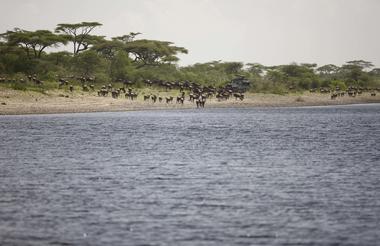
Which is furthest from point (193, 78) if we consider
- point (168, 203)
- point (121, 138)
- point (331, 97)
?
point (168, 203)

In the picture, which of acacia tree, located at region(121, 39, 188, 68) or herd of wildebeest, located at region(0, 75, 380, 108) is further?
acacia tree, located at region(121, 39, 188, 68)

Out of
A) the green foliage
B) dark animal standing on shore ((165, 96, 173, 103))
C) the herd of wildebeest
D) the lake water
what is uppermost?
the green foliage

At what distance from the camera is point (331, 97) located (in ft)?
379

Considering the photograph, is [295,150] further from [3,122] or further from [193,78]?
[193,78]

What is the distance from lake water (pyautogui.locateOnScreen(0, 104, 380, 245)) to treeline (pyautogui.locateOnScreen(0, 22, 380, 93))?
52504 millimetres

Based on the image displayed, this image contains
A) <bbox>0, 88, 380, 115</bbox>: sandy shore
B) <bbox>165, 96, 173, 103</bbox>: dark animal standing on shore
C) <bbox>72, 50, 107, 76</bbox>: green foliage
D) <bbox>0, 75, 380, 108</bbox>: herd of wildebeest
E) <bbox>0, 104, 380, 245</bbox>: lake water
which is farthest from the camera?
<bbox>72, 50, 107, 76</bbox>: green foliage

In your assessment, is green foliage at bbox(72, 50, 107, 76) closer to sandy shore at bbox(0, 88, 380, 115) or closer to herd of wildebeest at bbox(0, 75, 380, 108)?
herd of wildebeest at bbox(0, 75, 380, 108)

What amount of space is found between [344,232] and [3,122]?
4526 centimetres

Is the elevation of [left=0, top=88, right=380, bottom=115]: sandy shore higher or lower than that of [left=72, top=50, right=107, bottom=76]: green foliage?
lower

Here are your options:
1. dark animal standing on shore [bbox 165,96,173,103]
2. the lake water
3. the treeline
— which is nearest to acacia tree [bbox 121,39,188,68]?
the treeline

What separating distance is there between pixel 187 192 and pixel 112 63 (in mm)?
87842

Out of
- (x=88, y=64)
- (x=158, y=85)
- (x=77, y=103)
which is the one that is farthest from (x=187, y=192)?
(x=88, y=64)

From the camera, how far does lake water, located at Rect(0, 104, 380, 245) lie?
1552 centimetres

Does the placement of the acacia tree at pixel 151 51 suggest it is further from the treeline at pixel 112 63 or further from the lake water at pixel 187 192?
the lake water at pixel 187 192
